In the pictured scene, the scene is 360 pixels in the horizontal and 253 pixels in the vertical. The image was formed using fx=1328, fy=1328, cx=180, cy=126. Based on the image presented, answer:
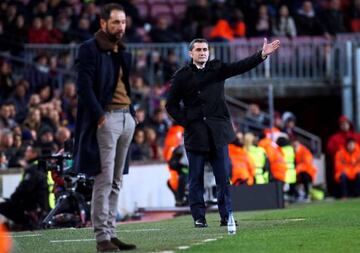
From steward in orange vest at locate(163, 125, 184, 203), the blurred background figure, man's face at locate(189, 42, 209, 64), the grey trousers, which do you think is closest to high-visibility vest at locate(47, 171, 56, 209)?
steward in orange vest at locate(163, 125, 184, 203)

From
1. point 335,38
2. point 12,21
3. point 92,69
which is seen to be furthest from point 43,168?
point 335,38

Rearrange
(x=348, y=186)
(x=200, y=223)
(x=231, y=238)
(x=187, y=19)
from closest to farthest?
(x=231, y=238), (x=200, y=223), (x=348, y=186), (x=187, y=19)

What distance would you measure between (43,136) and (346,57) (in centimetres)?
1160

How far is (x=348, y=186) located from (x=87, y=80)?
1818 centimetres

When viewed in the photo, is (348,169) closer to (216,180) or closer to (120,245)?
(216,180)

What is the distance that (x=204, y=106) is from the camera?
15.8 m

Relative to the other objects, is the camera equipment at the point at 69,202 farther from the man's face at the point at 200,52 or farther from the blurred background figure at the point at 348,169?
the blurred background figure at the point at 348,169

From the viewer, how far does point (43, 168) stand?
19.2 metres

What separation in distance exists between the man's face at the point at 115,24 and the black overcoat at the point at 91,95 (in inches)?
6.4

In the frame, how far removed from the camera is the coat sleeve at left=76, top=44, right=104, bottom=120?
1188 cm

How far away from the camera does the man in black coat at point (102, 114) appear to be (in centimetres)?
1198

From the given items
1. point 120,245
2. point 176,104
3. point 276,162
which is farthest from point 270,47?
point 276,162

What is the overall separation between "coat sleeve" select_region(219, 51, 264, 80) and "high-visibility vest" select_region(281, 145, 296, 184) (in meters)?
11.5

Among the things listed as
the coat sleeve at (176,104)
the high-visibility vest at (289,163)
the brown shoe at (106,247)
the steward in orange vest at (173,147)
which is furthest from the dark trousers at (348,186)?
the brown shoe at (106,247)
